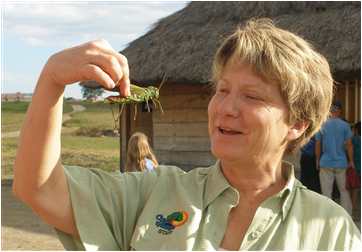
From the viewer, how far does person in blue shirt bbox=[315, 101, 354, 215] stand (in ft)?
27.6

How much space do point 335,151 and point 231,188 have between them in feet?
22.0

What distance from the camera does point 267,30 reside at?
78.1 inches

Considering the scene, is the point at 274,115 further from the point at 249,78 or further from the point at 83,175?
the point at 83,175

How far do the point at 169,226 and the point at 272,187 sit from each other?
0.39 meters

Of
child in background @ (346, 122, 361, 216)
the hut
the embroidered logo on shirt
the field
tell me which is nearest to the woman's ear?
the embroidered logo on shirt

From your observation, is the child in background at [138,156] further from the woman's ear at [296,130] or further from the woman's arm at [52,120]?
the woman's arm at [52,120]

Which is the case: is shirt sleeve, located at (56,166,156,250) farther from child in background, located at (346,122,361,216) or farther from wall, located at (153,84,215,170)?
wall, located at (153,84,215,170)

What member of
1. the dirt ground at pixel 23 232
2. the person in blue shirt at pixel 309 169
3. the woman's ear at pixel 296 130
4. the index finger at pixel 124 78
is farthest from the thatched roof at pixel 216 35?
the index finger at pixel 124 78

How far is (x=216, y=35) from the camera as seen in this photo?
12.1 metres

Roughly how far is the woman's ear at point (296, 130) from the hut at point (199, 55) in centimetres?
817

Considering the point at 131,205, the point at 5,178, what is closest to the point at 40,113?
the point at 131,205

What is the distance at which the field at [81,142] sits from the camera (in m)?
18.7

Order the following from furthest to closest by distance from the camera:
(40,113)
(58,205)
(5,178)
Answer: (5,178) < (58,205) < (40,113)

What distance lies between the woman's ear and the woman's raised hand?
26.5 inches
